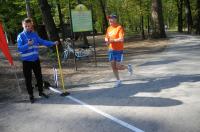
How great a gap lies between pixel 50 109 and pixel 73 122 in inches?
53.7

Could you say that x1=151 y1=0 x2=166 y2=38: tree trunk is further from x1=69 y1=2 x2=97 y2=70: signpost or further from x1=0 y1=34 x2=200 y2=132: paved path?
x1=0 y1=34 x2=200 y2=132: paved path

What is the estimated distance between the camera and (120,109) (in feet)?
25.7

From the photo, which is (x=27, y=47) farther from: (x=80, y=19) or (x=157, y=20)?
(x=157, y=20)

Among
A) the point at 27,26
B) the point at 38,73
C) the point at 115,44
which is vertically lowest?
the point at 38,73

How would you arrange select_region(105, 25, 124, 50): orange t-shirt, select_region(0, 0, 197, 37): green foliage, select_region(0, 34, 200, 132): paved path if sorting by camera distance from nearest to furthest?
select_region(0, 34, 200, 132): paved path, select_region(105, 25, 124, 50): orange t-shirt, select_region(0, 0, 197, 37): green foliage

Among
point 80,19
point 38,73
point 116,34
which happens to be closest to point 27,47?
point 38,73

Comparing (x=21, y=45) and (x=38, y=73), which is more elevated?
(x=21, y=45)

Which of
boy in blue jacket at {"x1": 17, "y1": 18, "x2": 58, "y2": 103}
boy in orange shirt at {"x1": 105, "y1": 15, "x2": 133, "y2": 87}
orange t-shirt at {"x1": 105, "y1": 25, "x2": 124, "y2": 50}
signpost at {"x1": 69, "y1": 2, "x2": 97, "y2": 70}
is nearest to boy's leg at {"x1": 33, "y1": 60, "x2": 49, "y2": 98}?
boy in blue jacket at {"x1": 17, "y1": 18, "x2": 58, "y2": 103}

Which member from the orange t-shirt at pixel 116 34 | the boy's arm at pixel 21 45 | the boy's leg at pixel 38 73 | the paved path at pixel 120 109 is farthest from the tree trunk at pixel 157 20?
the boy's arm at pixel 21 45

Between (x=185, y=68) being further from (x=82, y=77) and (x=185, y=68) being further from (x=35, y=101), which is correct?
(x=35, y=101)

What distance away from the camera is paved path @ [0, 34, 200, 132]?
6660 mm

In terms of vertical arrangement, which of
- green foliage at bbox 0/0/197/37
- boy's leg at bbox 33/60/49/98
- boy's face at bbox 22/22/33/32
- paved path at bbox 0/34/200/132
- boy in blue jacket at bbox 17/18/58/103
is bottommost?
paved path at bbox 0/34/200/132

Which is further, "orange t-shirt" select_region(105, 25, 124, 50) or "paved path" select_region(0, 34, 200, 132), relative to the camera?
"orange t-shirt" select_region(105, 25, 124, 50)

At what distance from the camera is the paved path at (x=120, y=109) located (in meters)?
6.66
